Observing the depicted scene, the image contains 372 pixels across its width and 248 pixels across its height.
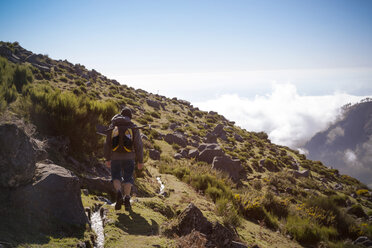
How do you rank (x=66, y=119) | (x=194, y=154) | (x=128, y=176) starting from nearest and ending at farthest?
1. (x=128, y=176)
2. (x=66, y=119)
3. (x=194, y=154)

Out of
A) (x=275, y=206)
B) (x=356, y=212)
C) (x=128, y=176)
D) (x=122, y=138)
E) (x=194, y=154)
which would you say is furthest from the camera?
(x=194, y=154)

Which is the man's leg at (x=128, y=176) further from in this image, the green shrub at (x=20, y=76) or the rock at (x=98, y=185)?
the green shrub at (x=20, y=76)

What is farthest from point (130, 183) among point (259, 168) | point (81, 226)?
point (259, 168)

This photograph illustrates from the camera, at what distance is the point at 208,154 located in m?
17.4

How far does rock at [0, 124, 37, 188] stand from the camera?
294 cm

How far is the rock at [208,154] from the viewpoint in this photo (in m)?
17.1

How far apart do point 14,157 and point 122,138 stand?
2183mm

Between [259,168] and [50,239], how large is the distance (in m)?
20.7

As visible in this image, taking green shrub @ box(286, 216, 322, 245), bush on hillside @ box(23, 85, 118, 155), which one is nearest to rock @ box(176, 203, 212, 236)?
green shrub @ box(286, 216, 322, 245)

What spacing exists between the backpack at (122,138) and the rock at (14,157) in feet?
6.08

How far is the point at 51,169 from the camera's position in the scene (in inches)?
152

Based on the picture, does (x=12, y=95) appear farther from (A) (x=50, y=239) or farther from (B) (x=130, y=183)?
(A) (x=50, y=239)

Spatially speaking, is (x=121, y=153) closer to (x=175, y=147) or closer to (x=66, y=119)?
(x=66, y=119)

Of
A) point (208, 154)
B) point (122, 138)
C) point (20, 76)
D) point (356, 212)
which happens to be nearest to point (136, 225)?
point (122, 138)
